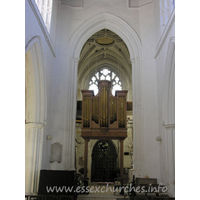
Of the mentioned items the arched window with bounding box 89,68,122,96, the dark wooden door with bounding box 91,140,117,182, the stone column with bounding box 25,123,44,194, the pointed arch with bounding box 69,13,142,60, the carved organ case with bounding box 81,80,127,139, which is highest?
the pointed arch with bounding box 69,13,142,60

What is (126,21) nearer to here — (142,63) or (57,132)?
(142,63)

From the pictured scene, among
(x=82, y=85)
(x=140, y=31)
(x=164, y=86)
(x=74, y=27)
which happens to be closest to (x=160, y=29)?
(x=140, y=31)

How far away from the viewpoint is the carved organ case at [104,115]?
11.2 m

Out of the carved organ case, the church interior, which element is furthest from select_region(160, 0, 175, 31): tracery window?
the carved organ case

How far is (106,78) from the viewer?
54.1 feet

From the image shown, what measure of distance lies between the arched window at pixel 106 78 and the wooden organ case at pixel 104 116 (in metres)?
4.45

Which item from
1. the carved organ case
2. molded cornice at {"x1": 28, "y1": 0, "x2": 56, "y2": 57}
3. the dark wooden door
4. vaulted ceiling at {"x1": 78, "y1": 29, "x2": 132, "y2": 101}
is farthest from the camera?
the dark wooden door

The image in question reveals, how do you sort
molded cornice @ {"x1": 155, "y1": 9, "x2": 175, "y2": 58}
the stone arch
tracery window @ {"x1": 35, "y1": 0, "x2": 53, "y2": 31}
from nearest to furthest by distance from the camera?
molded cornice @ {"x1": 155, "y1": 9, "x2": 175, "y2": 58}, tracery window @ {"x1": 35, "y1": 0, "x2": 53, "y2": 31}, the stone arch

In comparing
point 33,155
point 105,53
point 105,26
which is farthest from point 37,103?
point 105,53

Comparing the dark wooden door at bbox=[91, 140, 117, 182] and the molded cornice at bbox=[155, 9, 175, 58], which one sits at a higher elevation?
the molded cornice at bbox=[155, 9, 175, 58]

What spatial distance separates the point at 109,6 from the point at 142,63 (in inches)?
115

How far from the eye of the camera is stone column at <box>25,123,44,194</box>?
7074mm

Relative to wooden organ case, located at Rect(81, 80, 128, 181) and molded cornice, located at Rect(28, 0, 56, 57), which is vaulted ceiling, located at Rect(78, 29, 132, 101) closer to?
wooden organ case, located at Rect(81, 80, 128, 181)

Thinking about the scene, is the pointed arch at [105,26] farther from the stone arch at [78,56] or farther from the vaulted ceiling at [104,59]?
the vaulted ceiling at [104,59]
